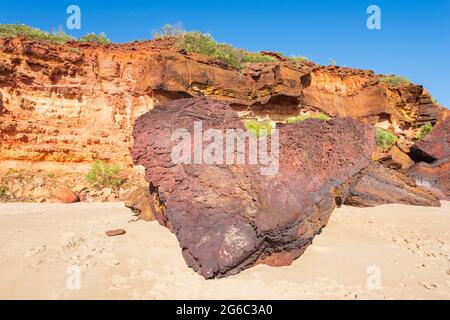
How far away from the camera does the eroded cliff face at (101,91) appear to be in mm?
11938

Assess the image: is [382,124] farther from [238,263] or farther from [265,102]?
[238,263]

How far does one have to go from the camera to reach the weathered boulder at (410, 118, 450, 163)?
9594 mm

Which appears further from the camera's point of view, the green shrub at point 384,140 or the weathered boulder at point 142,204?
the green shrub at point 384,140

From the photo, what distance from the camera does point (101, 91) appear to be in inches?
521

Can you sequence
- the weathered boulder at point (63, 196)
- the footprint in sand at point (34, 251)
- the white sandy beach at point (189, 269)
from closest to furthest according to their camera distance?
1. the white sandy beach at point (189, 269)
2. the footprint in sand at point (34, 251)
3. the weathered boulder at point (63, 196)

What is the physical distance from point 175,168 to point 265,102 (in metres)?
11.6

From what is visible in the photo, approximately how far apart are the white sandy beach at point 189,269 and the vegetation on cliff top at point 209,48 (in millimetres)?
12001

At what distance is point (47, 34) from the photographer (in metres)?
14.0

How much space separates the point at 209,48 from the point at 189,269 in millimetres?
14213

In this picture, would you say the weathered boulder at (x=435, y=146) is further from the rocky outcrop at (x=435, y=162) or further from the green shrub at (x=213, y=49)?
the green shrub at (x=213, y=49)

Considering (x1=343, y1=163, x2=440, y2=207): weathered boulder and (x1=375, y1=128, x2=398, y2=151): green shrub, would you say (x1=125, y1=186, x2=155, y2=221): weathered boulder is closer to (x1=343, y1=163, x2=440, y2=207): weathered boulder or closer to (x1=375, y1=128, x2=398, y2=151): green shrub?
(x1=343, y1=163, x2=440, y2=207): weathered boulder

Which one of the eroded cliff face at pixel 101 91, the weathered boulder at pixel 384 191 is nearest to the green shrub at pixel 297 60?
the eroded cliff face at pixel 101 91
